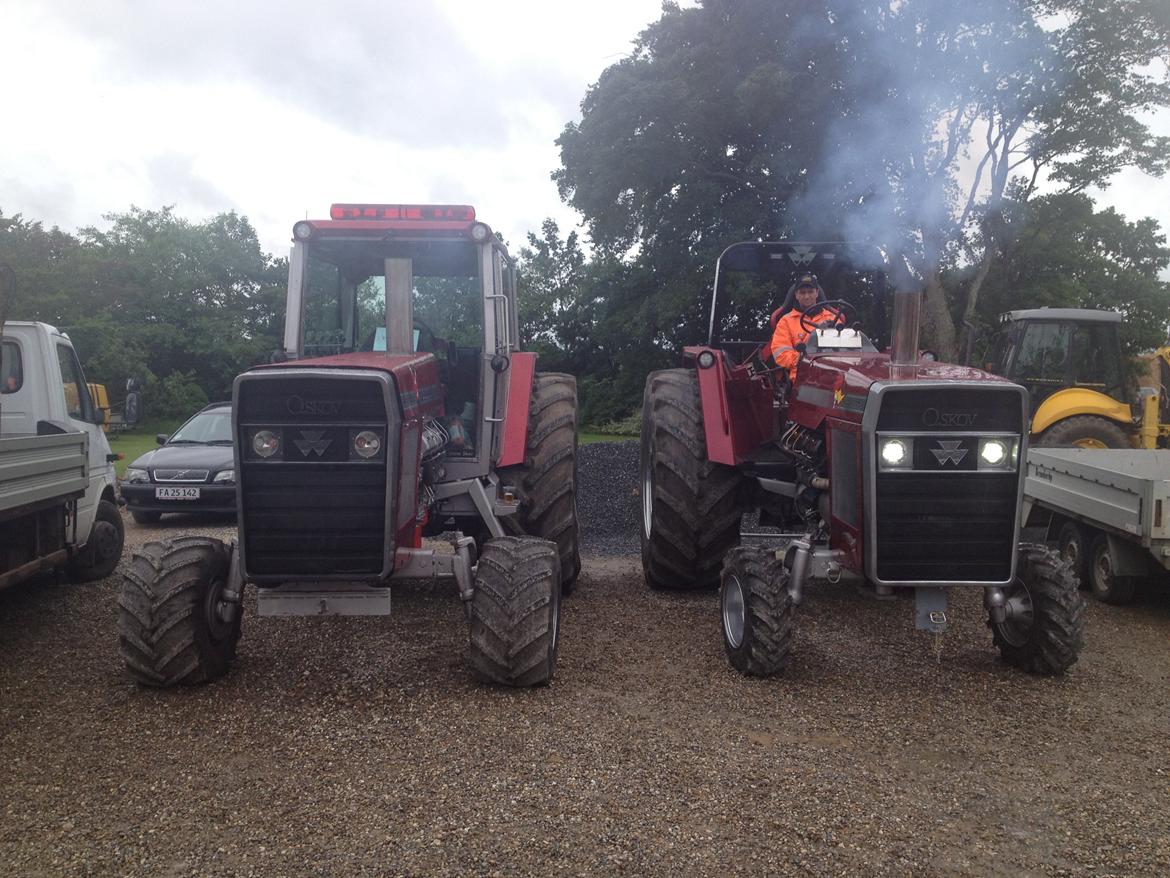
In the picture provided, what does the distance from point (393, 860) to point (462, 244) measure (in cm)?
358

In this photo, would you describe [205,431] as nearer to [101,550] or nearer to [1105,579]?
[101,550]

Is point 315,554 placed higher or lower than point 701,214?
lower

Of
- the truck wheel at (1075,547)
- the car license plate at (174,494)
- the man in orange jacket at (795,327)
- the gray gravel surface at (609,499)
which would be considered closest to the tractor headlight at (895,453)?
the man in orange jacket at (795,327)

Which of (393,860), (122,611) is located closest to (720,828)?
(393,860)

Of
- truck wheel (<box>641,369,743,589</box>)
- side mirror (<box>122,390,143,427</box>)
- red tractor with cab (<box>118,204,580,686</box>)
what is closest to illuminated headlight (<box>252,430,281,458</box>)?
red tractor with cab (<box>118,204,580,686</box>)

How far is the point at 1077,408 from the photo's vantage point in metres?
10.2

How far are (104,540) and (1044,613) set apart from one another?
254 inches

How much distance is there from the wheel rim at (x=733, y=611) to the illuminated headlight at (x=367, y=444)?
6.26 feet

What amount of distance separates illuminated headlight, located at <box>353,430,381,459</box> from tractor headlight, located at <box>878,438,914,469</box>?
230cm

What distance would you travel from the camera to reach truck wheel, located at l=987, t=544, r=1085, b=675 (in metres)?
4.59

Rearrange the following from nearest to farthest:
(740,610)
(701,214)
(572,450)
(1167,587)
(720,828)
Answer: (720,828)
(740,610)
(572,450)
(1167,587)
(701,214)

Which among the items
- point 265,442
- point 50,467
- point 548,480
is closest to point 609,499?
point 548,480

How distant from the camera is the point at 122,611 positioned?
4.31 m

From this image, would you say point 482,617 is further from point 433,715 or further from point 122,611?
point 122,611
